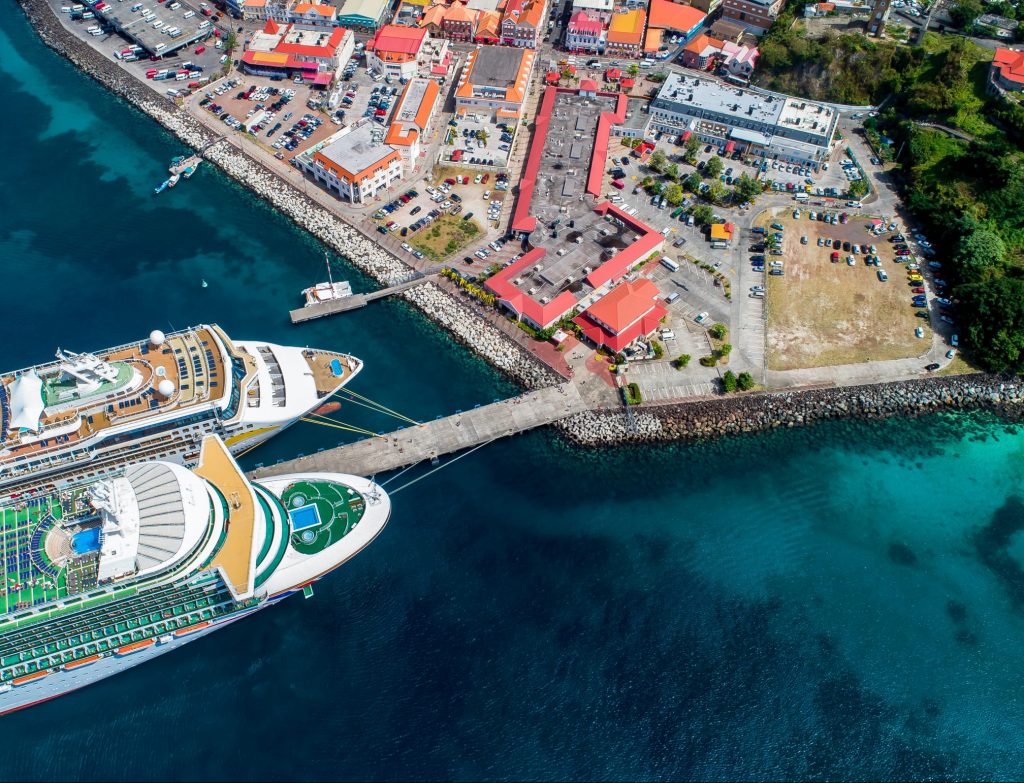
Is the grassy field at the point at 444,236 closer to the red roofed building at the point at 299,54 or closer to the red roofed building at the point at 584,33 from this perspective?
the red roofed building at the point at 299,54

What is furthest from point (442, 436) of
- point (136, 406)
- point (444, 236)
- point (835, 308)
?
point (835, 308)

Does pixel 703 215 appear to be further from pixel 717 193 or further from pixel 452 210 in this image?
pixel 452 210

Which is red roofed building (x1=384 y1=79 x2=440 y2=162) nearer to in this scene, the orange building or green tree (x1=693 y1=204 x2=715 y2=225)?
the orange building

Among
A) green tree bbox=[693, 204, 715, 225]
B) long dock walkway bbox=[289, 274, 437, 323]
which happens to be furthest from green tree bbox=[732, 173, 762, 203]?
long dock walkway bbox=[289, 274, 437, 323]

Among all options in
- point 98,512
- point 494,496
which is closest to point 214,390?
point 98,512

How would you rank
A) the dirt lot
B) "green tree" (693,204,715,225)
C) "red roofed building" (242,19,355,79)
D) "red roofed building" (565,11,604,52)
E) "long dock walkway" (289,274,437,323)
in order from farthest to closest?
"red roofed building" (565,11,604,52), "red roofed building" (242,19,355,79), "green tree" (693,204,715,225), "long dock walkway" (289,274,437,323), the dirt lot
